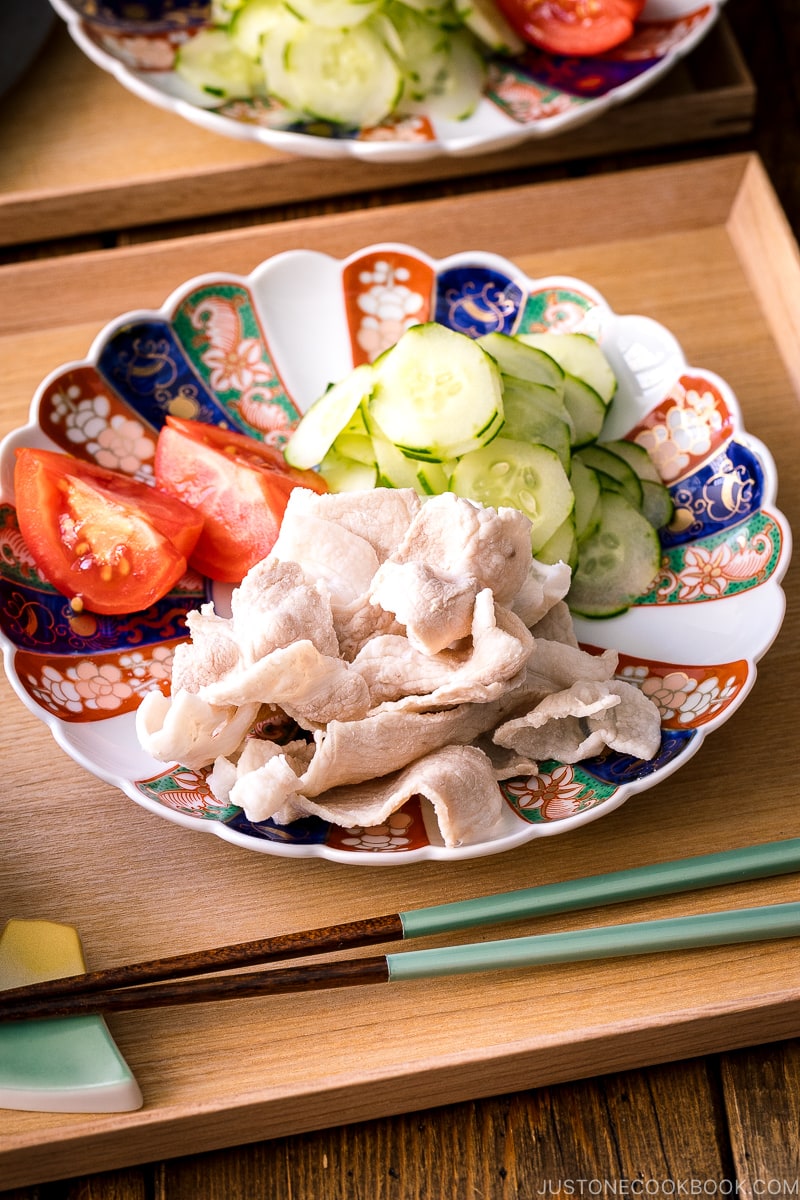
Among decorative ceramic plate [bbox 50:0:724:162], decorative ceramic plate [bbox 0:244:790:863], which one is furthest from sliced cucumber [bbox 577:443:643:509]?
decorative ceramic plate [bbox 50:0:724:162]

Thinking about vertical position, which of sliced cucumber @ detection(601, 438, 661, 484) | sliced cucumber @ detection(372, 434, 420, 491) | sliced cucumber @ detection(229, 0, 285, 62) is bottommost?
sliced cucumber @ detection(601, 438, 661, 484)

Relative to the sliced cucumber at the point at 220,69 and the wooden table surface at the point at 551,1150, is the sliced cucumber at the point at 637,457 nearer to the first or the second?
the wooden table surface at the point at 551,1150

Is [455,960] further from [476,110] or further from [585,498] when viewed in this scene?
[476,110]

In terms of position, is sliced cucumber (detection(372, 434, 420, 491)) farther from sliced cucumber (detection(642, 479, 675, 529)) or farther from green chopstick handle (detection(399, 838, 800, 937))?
green chopstick handle (detection(399, 838, 800, 937))

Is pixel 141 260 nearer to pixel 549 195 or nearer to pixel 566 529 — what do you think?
pixel 549 195

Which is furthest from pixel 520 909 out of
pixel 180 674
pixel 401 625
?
pixel 180 674

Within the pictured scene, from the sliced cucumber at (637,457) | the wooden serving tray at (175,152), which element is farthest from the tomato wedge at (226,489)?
the wooden serving tray at (175,152)

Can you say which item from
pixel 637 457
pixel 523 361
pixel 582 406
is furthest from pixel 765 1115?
pixel 523 361
